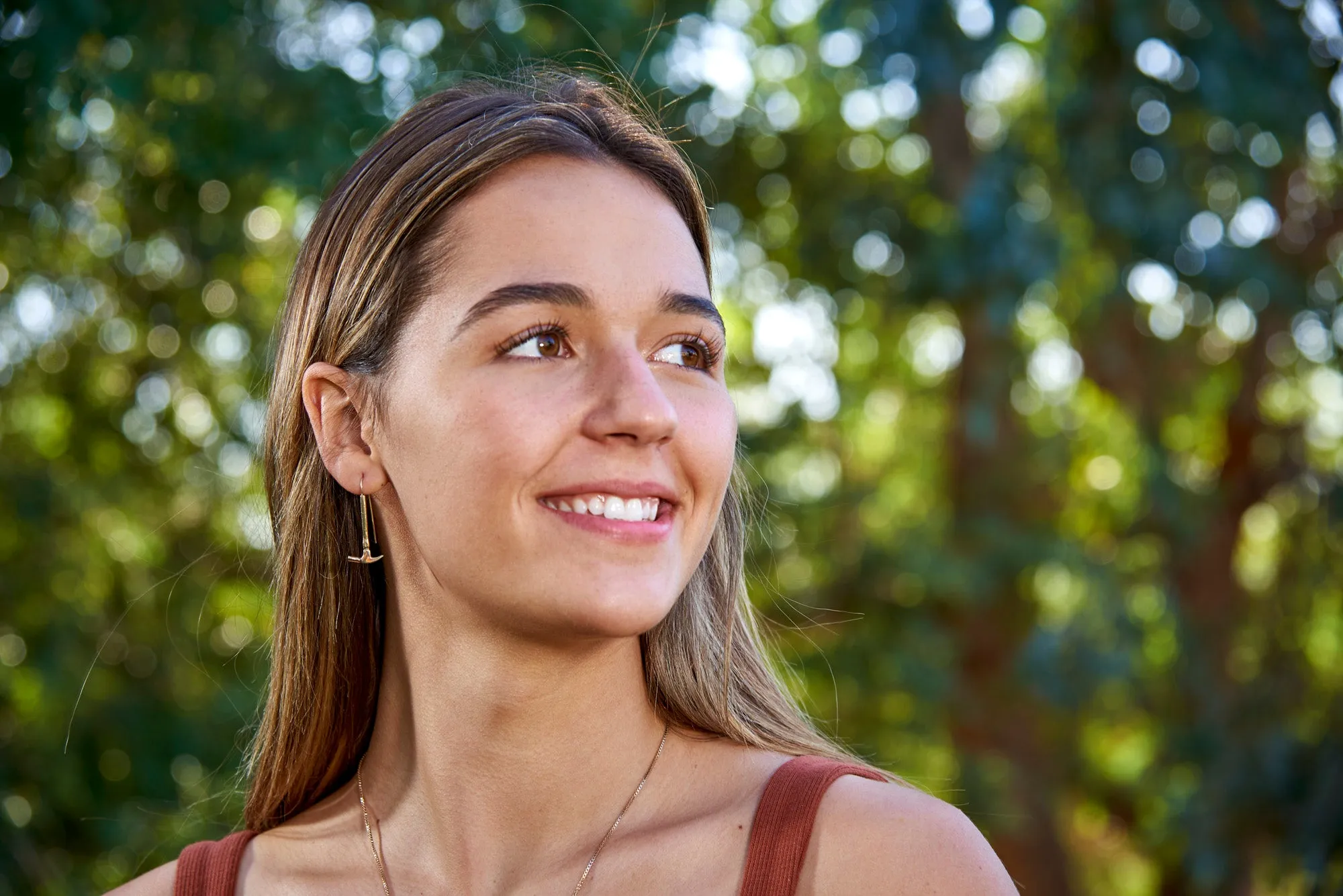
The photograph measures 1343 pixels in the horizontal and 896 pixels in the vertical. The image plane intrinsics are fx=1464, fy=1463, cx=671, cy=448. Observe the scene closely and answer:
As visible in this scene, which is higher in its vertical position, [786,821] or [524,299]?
[524,299]

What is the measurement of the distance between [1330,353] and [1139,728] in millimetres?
4149

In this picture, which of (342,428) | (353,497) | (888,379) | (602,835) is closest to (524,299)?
(342,428)

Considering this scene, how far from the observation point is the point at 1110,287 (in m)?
6.16

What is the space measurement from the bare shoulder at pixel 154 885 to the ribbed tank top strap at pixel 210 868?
13 mm

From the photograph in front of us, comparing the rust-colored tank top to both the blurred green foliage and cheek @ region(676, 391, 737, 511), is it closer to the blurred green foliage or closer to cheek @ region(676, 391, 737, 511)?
cheek @ region(676, 391, 737, 511)

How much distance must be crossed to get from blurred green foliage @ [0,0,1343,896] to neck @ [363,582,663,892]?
87cm

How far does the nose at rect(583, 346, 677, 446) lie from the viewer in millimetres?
1876

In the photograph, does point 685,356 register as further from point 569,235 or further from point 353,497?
point 353,497

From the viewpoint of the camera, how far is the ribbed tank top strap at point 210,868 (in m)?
2.32

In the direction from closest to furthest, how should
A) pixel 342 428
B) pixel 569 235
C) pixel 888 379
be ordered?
pixel 569 235 → pixel 342 428 → pixel 888 379

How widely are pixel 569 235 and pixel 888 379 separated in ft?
24.4

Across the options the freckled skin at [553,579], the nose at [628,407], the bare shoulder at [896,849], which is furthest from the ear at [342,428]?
the bare shoulder at [896,849]

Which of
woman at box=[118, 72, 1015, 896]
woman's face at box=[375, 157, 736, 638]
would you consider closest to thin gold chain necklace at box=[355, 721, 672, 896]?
woman at box=[118, 72, 1015, 896]

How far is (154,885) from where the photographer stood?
2.36m
